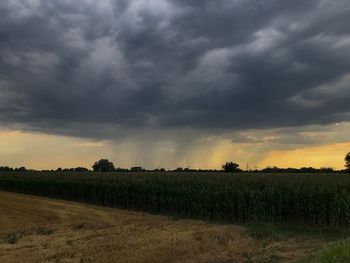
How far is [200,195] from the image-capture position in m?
31.3

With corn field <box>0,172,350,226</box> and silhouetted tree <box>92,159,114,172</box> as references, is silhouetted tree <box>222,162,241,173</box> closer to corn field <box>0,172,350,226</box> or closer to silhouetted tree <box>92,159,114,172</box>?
silhouetted tree <box>92,159,114,172</box>

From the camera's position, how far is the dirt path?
47.7ft

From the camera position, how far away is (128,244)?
1686 cm

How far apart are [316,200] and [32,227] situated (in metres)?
14.6

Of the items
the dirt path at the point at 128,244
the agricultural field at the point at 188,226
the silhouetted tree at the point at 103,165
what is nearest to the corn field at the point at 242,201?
the agricultural field at the point at 188,226

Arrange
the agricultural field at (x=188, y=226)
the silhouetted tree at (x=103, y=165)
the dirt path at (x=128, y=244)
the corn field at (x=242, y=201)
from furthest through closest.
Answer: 1. the silhouetted tree at (x=103, y=165)
2. the corn field at (x=242, y=201)
3. the agricultural field at (x=188, y=226)
4. the dirt path at (x=128, y=244)

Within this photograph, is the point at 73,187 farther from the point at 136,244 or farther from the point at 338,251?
the point at 338,251

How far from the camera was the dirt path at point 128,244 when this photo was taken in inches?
573

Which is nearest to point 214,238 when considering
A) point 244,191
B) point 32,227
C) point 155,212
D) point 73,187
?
point 32,227

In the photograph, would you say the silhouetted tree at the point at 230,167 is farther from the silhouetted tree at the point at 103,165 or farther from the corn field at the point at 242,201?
the corn field at the point at 242,201

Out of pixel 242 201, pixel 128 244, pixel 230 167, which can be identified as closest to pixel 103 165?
pixel 230 167

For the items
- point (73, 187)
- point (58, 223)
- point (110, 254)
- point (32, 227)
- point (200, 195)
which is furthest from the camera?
point (73, 187)

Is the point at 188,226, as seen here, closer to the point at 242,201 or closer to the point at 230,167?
the point at 242,201

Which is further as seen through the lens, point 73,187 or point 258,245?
point 73,187
